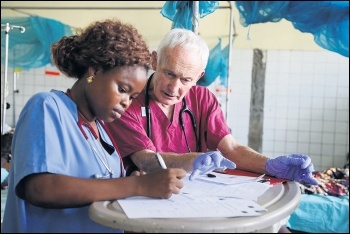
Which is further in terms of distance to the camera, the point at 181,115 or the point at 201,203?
the point at 181,115

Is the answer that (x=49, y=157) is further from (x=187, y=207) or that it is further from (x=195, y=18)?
(x=195, y=18)

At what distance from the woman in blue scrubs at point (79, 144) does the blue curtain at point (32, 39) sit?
3.98m

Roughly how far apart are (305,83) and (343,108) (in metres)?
0.61

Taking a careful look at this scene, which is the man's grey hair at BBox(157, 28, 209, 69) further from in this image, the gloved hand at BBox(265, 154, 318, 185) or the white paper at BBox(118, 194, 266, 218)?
the white paper at BBox(118, 194, 266, 218)

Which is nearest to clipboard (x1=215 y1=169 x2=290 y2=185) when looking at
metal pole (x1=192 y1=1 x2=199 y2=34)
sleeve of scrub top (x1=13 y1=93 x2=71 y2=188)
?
sleeve of scrub top (x1=13 y1=93 x2=71 y2=188)

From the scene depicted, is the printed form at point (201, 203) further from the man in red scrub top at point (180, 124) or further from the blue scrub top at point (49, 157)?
the man in red scrub top at point (180, 124)

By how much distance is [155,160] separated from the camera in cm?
158

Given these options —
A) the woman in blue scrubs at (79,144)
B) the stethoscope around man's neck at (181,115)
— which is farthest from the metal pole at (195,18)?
the woman in blue scrubs at (79,144)

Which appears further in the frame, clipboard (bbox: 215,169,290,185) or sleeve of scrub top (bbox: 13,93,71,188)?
clipboard (bbox: 215,169,290,185)

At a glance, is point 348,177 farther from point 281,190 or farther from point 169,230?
point 169,230

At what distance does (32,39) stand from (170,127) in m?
3.77

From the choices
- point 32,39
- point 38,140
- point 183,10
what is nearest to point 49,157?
point 38,140

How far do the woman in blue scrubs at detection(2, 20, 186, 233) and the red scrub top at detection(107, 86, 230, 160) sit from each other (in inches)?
16.5

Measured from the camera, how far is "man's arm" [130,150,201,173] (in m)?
1.59
